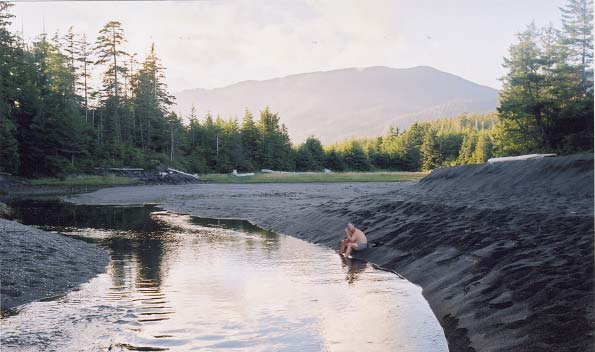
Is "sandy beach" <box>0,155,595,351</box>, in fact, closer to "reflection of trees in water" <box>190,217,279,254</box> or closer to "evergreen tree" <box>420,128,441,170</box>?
"reflection of trees in water" <box>190,217,279,254</box>

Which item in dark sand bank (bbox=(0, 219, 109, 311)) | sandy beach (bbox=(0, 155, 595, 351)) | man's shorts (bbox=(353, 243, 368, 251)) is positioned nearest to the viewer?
sandy beach (bbox=(0, 155, 595, 351))

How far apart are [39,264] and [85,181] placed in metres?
60.7

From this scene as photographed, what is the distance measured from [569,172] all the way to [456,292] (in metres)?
13.5

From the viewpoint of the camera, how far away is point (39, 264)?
16391 mm

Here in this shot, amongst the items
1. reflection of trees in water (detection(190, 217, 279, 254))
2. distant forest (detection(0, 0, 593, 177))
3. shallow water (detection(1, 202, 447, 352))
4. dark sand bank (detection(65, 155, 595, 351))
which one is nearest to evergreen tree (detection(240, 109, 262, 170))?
distant forest (detection(0, 0, 593, 177))

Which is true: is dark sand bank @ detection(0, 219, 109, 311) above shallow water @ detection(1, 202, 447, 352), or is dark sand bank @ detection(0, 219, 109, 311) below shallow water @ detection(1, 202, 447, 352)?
above

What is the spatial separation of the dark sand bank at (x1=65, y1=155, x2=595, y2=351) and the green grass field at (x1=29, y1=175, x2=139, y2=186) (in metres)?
45.3

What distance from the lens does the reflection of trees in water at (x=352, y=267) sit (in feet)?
55.8

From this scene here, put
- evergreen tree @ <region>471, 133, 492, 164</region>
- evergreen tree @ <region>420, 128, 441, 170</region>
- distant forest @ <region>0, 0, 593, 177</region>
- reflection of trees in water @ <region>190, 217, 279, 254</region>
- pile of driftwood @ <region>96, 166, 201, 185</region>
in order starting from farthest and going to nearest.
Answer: evergreen tree @ <region>420, 128, 441, 170</region> → evergreen tree @ <region>471, 133, 492, 164</region> → pile of driftwood @ <region>96, 166, 201, 185</region> → distant forest @ <region>0, 0, 593, 177</region> → reflection of trees in water @ <region>190, 217, 279, 254</region>

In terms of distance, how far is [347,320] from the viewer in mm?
12297

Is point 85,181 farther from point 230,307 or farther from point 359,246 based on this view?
point 230,307

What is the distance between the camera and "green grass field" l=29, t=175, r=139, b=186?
69.3 m

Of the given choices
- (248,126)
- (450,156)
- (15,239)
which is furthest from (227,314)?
(450,156)

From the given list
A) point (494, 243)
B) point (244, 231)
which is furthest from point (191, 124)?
point (494, 243)
